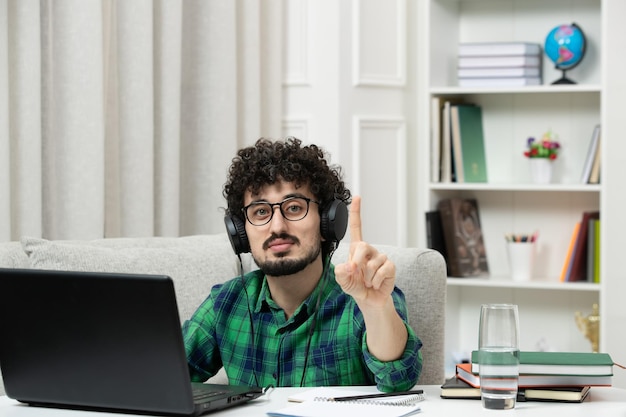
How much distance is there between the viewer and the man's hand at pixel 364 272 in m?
1.49

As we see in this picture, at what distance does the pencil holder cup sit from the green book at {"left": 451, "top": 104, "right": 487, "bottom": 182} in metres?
0.31

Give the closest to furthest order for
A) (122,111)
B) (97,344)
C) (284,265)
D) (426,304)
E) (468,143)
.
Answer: (97,344) → (284,265) → (426,304) → (122,111) → (468,143)

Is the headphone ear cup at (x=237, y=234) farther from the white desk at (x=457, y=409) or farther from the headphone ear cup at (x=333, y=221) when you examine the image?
the white desk at (x=457, y=409)

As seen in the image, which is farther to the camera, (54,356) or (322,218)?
(322,218)

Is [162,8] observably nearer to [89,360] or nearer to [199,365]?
[199,365]

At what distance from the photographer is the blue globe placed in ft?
11.6

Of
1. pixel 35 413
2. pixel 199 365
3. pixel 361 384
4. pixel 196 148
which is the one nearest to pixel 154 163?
pixel 196 148

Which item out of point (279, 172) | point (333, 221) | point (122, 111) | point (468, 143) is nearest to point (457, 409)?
point (333, 221)

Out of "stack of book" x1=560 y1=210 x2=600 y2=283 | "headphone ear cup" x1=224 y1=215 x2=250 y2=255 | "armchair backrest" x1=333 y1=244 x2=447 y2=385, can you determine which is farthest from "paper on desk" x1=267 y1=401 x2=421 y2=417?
"stack of book" x1=560 y1=210 x2=600 y2=283

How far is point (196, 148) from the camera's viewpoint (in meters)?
3.21

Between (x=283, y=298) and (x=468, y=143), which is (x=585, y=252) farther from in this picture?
(x=283, y=298)

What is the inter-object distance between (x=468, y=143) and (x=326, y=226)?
1961mm

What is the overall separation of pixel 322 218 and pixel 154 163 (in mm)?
1266

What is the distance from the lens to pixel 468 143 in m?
3.70
